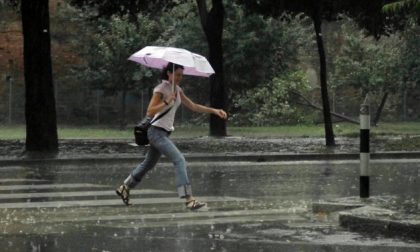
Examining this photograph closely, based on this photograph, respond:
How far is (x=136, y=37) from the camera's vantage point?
3462cm

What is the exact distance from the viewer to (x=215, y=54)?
80.4ft

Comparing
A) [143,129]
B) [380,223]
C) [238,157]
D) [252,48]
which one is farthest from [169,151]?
[252,48]

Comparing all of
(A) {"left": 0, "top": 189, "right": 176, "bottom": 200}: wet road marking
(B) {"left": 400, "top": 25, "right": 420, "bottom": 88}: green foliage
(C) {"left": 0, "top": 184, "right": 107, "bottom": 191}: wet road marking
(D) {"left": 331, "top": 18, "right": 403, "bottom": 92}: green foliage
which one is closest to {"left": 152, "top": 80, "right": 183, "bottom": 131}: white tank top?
(A) {"left": 0, "top": 189, "right": 176, "bottom": 200}: wet road marking

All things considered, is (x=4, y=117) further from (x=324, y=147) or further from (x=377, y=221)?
(x=377, y=221)

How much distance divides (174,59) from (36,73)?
9107mm

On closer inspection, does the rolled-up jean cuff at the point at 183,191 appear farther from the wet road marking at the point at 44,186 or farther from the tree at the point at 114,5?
the tree at the point at 114,5

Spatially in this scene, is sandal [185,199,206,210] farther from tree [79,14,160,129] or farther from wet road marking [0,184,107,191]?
tree [79,14,160,129]

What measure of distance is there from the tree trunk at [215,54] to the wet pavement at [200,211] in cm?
845

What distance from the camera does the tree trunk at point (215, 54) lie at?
24.3m

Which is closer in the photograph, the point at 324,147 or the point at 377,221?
the point at 377,221

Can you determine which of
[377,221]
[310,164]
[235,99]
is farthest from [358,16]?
[377,221]

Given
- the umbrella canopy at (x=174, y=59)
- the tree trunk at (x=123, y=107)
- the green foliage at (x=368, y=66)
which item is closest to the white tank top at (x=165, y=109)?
the umbrella canopy at (x=174, y=59)

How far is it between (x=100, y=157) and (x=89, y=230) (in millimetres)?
8941

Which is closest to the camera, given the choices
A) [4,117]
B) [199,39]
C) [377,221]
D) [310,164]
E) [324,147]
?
[377,221]
